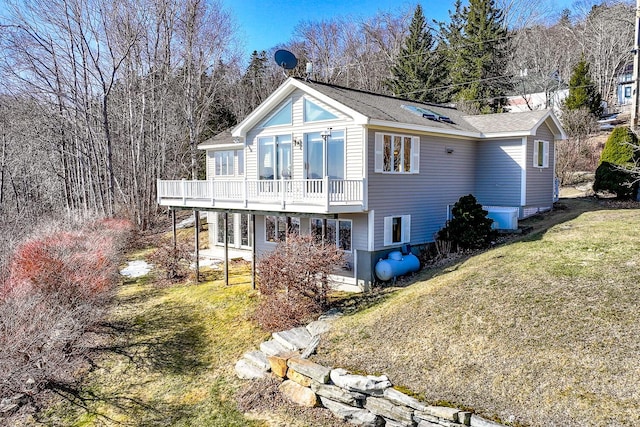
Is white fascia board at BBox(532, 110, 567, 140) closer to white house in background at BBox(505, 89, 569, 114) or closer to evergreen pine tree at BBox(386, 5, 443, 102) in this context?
evergreen pine tree at BBox(386, 5, 443, 102)

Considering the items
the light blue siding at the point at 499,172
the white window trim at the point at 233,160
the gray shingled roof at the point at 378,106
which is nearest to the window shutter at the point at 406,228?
the gray shingled roof at the point at 378,106

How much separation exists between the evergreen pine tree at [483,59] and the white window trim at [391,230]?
19021 millimetres

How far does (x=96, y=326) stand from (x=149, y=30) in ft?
67.1

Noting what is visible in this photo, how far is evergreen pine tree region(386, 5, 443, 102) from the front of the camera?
32531mm

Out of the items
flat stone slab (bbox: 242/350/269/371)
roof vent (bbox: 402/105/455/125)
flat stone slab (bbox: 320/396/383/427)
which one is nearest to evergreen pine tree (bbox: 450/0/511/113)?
roof vent (bbox: 402/105/455/125)

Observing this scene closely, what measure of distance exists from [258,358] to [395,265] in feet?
17.0

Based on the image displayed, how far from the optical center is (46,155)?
92.9ft

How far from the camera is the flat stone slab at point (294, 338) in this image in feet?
30.2

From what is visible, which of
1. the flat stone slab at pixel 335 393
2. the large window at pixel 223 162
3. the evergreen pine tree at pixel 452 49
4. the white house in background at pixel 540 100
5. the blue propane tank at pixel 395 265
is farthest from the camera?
the white house in background at pixel 540 100

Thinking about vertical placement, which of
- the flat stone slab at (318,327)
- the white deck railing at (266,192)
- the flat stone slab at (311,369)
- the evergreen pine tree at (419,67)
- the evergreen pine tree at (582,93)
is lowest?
the flat stone slab at (311,369)

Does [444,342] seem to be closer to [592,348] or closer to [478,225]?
[592,348]

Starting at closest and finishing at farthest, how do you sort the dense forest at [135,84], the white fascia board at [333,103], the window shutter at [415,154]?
the white fascia board at [333,103]
the window shutter at [415,154]
the dense forest at [135,84]

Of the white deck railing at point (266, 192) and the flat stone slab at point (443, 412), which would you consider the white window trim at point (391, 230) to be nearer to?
the white deck railing at point (266, 192)

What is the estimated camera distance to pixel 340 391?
750 cm
